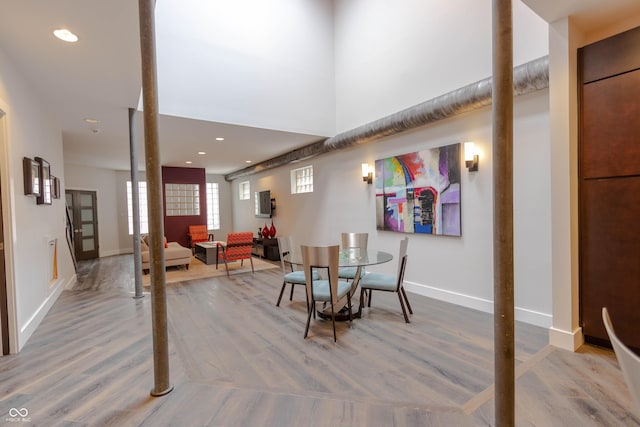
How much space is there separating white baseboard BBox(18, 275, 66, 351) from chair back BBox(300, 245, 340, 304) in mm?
2659

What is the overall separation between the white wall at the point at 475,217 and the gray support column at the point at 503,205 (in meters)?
2.01

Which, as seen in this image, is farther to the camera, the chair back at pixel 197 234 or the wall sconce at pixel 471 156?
the chair back at pixel 197 234

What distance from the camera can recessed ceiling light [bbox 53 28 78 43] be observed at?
2.40m

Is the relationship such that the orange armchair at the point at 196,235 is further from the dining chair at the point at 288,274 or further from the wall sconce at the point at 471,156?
the wall sconce at the point at 471,156

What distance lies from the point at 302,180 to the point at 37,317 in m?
5.19

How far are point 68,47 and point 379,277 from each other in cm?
380

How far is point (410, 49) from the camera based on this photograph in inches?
174

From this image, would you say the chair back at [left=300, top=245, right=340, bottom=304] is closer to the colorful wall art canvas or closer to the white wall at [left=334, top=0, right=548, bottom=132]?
the colorful wall art canvas

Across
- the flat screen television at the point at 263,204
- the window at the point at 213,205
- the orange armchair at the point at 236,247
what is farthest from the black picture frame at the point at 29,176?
the window at the point at 213,205

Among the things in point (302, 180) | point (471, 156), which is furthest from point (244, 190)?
point (471, 156)

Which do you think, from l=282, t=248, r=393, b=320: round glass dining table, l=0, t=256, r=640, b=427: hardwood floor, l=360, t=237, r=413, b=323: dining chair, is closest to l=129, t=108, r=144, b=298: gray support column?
l=0, t=256, r=640, b=427: hardwood floor

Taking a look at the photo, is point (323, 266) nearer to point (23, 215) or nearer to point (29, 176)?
point (23, 215)

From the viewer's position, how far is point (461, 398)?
201 centimetres

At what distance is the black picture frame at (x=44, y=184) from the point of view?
11.7ft
